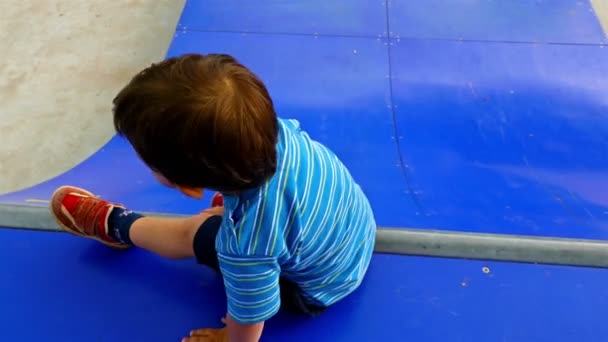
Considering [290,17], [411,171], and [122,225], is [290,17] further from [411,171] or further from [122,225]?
[122,225]

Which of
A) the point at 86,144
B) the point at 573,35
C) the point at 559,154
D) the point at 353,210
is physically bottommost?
the point at 86,144

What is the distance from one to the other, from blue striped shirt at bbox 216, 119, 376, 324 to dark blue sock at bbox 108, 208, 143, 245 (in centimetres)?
38

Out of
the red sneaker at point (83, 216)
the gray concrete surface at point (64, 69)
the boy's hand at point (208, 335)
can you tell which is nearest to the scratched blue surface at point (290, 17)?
the gray concrete surface at point (64, 69)

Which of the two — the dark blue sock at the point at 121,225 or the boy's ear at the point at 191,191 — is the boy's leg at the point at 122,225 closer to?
the dark blue sock at the point at 121,225

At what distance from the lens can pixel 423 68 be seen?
180 cm

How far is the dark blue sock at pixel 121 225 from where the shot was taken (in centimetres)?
110

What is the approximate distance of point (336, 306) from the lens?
1045 mm

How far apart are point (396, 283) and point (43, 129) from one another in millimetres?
1576

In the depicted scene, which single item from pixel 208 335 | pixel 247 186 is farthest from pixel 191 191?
pixel 208 335

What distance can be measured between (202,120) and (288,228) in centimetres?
23

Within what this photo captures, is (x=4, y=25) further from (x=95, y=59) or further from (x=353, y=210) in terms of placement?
(x=353, y=210)

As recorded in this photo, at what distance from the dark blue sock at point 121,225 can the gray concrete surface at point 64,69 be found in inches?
35.8

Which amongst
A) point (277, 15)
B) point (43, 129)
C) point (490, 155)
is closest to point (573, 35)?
point (490, 155)

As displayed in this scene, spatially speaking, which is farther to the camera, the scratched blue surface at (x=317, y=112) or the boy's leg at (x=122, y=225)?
the scratched blue surface at (x=317, y=112)
